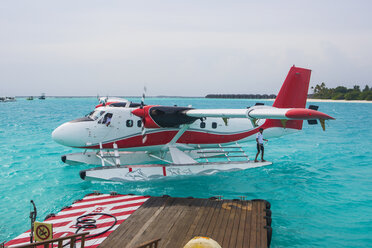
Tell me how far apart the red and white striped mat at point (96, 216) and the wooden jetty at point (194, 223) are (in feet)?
0.82

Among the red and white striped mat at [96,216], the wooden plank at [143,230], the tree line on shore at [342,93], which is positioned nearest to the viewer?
the wooden plank at [143,230]

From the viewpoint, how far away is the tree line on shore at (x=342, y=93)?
138 metres

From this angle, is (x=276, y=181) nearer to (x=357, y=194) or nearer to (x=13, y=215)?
(x=357, y=194)

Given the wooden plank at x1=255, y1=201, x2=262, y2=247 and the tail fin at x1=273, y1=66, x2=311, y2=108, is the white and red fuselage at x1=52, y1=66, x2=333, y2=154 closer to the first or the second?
the tail fin at x1=273, y1=66, x2=311, y2=108

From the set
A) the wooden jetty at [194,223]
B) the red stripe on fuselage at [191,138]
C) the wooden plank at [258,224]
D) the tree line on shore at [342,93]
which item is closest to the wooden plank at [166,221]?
the wooden jetty at [194,223]

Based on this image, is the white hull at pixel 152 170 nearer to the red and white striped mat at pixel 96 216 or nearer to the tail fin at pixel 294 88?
the red and white striped mat at pixel 96 216

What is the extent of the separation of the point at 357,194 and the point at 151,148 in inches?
373

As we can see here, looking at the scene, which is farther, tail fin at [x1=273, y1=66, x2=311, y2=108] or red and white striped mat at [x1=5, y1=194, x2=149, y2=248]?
tail fin at [x1=273, y1=66, x2=311, y2=108]

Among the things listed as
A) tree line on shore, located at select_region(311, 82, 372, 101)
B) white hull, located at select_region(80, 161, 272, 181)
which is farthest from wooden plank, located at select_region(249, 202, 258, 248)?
tree line on shore, located at select_region(311, 82, 372, 101)

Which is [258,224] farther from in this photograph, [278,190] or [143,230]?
[278,190]

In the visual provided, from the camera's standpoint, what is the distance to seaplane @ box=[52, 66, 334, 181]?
11.1m

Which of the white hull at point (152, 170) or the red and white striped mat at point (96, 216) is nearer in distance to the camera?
the red and white striped mat at point (96, 216)

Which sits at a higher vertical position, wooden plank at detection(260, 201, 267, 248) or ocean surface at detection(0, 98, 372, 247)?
wooden plank at detection(260, 201, 267, 248)

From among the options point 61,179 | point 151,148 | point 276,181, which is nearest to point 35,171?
point 61,179
